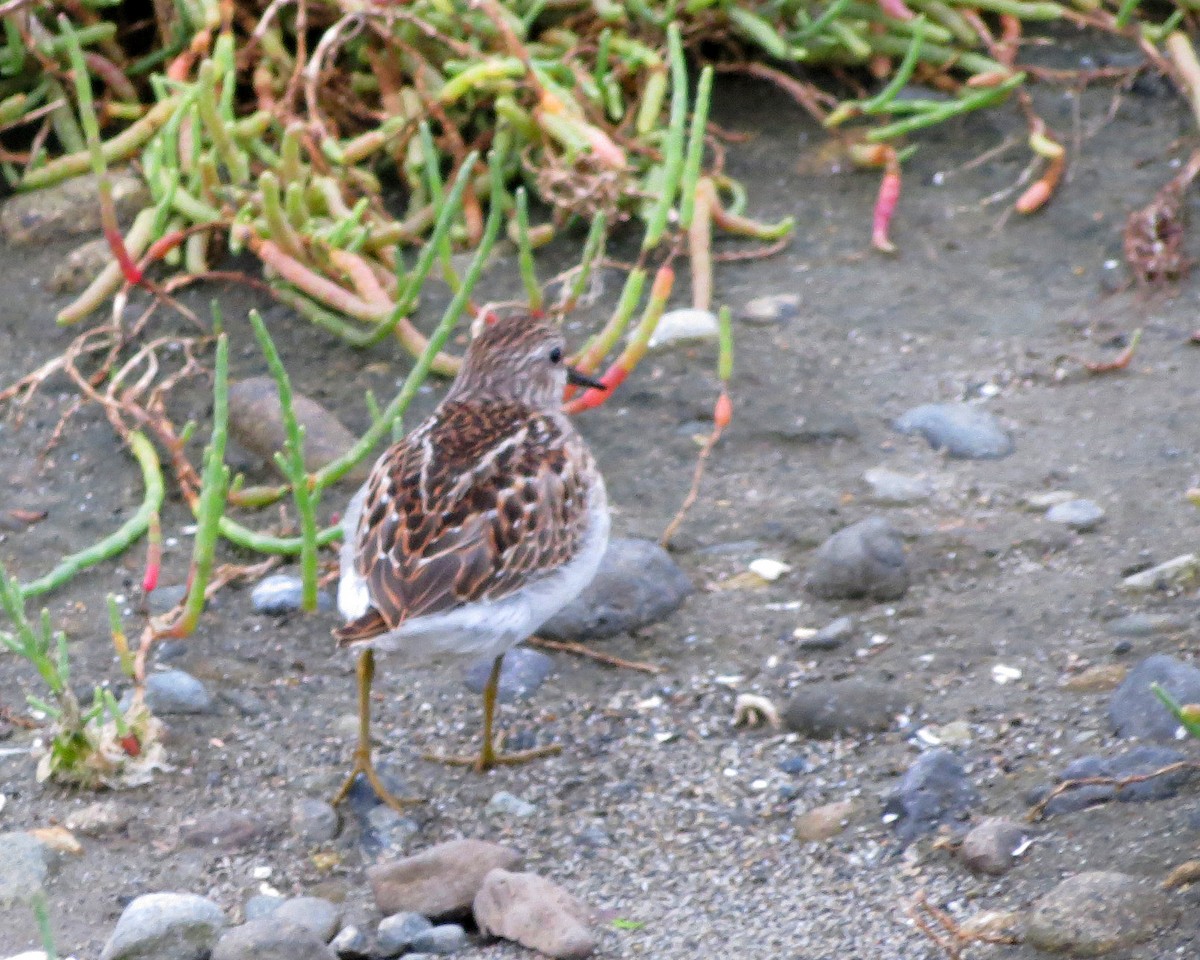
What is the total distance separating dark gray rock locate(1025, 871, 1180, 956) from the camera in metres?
3.52

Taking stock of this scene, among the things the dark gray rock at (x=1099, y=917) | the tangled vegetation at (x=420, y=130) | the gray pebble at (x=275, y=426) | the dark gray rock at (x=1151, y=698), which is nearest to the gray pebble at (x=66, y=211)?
the tangled vegetation at (x=420, y=130)

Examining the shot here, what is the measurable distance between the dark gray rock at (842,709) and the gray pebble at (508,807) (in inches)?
27.0

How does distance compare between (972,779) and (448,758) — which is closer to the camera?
(972,779)

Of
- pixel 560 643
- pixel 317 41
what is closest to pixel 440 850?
pixel 560 643

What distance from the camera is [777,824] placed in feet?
13.9

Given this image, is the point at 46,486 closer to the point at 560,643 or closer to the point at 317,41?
the point at 560,643

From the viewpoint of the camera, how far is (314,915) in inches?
153

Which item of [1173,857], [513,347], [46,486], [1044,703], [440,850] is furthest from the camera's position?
[46,486]

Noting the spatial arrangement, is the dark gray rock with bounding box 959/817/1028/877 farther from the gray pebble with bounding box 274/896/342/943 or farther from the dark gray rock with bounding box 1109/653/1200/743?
the gray pebble with bounding box 274/896/342/943

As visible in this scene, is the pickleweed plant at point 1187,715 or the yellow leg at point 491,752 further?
the yellow leg at point 491,752

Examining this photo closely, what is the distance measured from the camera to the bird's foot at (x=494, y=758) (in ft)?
14.9

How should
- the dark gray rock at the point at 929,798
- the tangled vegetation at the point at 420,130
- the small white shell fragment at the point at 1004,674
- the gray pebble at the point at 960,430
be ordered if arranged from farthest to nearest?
the tangled vegetation at the point at 420,130 → the gray pebble at the point at 960,430 → the small white shell fragment at the point at 1004,674 → the dark gray rock at the point at 929,798

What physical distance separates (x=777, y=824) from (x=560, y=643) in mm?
1005

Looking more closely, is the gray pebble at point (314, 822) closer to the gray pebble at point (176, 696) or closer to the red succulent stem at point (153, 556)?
the gray pebble at point (176, 696)
